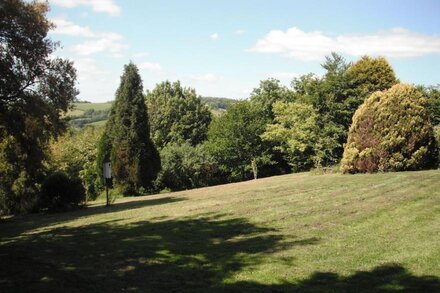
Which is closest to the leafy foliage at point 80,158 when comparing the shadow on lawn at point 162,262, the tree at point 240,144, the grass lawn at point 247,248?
the tree at point 240,144

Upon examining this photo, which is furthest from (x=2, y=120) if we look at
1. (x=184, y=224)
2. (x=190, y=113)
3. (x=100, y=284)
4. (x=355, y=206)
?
(x=190, y=113)

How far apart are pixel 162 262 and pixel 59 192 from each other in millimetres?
11223

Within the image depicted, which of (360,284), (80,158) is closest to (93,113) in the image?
(80,158)

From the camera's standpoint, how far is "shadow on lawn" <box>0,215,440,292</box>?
602cm

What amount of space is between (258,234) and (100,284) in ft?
13.7

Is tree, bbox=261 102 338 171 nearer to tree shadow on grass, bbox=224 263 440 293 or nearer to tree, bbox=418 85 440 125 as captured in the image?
tree, bbox=418 85 440 125

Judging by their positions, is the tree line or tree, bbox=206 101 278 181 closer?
the tree line

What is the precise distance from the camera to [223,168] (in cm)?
4041

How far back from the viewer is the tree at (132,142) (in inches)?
1070

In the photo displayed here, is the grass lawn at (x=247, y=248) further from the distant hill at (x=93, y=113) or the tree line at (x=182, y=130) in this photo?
the distant hill at (x=93, y=113)

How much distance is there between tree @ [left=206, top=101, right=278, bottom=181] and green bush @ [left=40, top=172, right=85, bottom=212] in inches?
911

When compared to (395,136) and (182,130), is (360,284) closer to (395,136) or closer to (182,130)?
(395,136)

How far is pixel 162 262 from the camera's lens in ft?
24.1

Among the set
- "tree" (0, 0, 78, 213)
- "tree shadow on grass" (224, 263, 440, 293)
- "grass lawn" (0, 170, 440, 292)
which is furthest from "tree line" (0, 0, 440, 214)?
"tree shadow on grass" (224, 263, 440, 293)
